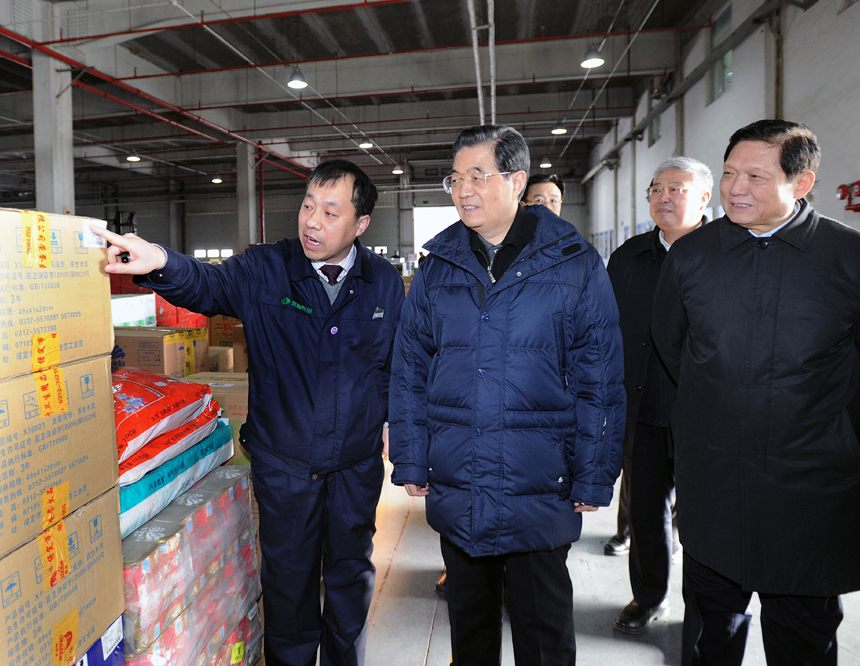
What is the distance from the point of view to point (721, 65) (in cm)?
730

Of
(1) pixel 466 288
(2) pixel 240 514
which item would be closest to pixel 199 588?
(2) pixel 240 514

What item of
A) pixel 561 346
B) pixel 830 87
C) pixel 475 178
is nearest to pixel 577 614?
pixel 561 346

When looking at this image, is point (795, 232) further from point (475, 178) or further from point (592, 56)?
point (592, 56)

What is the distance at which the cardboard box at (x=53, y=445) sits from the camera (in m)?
1.03

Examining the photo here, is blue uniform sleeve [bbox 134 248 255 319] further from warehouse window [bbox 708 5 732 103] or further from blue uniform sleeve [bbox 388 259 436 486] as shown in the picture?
warehouse window [bbox 708 5 732 103]

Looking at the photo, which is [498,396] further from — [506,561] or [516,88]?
[516,88]

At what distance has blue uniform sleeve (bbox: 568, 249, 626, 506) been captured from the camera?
1468mm

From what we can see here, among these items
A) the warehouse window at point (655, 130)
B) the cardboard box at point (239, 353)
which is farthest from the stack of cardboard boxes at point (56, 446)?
the warehouse window at point (655, 130)

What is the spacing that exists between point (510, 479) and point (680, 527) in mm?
605

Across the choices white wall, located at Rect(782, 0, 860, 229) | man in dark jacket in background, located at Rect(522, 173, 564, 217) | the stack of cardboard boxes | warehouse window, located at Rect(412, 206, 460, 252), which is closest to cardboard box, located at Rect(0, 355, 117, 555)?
the stack of cardboard boxes

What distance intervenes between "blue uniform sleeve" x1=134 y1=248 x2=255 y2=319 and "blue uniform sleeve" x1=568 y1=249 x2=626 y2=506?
0.98m

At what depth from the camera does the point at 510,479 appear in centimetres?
142

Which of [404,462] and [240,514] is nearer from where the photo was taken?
[404,462]

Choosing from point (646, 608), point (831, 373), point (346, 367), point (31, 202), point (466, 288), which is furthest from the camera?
point (31, 202)
